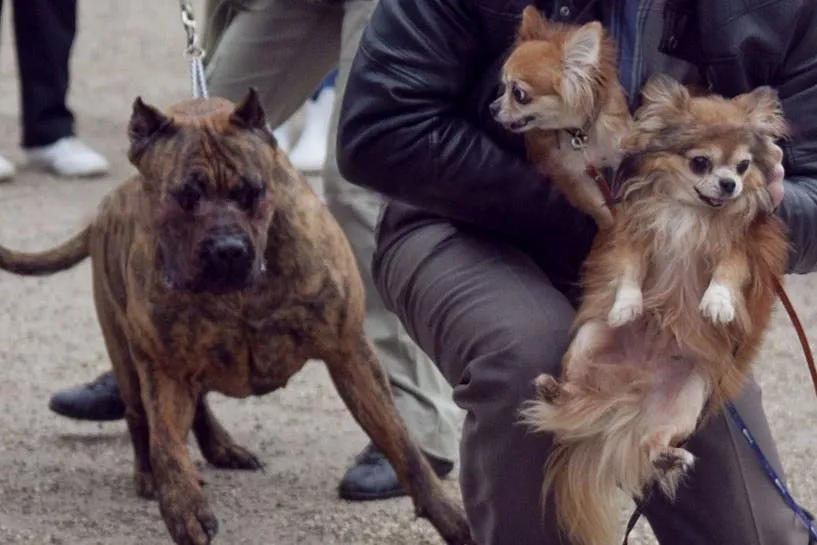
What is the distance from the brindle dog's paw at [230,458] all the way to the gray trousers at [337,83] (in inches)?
18.3

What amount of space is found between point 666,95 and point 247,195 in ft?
3.13

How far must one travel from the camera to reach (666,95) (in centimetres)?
258

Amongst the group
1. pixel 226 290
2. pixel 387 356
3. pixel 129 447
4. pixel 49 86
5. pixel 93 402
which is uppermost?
pixel 226 290

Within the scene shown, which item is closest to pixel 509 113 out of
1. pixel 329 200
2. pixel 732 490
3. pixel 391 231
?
pixel 391 231

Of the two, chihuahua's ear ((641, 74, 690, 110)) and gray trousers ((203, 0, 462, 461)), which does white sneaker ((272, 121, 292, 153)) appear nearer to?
gray trousers ((203, 0, 462, 461))

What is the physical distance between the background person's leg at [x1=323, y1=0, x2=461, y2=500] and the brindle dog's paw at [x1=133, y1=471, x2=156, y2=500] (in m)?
0.48

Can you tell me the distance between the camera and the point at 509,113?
265cm

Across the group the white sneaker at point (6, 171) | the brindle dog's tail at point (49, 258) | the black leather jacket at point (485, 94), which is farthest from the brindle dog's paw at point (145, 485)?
the white sneaker at point (6, 171)

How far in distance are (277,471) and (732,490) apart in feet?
5.16

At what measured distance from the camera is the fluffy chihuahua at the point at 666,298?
2.54m

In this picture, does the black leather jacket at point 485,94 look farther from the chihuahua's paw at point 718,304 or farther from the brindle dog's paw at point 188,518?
the brindle dog's paw at point 188,518

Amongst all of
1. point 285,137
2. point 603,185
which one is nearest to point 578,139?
point 603,185

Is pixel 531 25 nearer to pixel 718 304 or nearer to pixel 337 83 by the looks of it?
pixel 718 304

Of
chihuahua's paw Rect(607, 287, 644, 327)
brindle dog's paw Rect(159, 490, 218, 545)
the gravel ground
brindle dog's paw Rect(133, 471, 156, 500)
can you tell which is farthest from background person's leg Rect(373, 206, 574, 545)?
brindle dog's paw Rect(133, 471, 156, 500)
